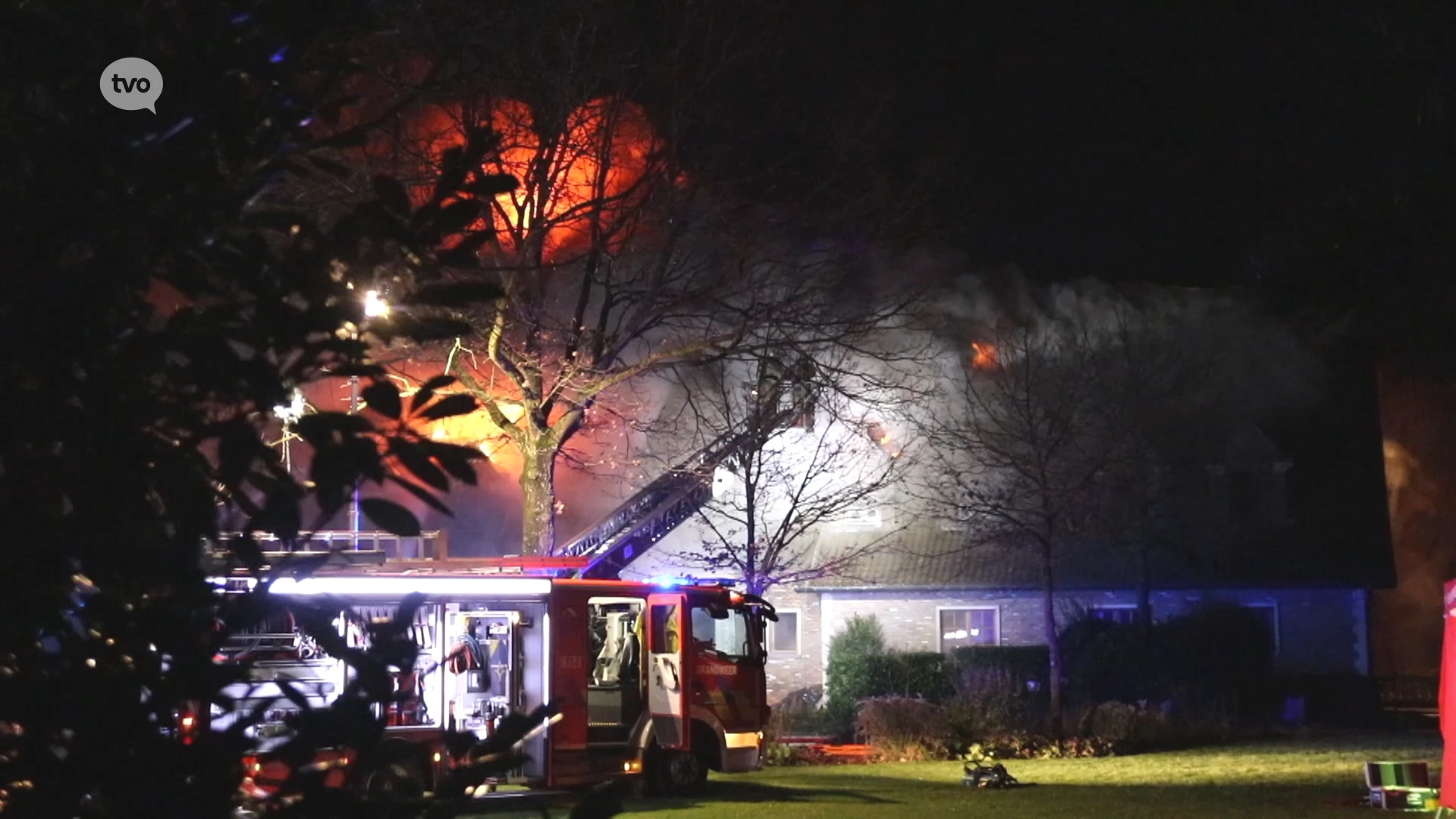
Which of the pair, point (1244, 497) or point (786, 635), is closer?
point (786, 635)

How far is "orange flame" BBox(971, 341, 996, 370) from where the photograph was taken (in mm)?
30750

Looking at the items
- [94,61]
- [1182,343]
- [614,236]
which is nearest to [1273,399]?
[1182,343]

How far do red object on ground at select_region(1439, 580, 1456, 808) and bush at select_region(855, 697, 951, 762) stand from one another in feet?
36.1

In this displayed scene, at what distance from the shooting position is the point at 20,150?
10.0ft

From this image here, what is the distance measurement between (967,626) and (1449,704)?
20.3 meters

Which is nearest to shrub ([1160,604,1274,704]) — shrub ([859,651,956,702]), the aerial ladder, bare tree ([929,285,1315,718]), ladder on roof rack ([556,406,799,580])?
bare tree ([929,285,1315,718])

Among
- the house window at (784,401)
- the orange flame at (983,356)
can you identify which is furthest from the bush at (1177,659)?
the house window at (784,401)

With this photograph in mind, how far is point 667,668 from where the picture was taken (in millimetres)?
17562

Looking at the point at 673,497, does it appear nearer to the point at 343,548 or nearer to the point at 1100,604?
the point at 1100,604

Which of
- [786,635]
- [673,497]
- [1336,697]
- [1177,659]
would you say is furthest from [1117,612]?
[673,497]

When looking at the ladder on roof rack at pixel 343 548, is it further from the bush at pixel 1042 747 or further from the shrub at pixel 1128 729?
the shrub at pixel 1128 729

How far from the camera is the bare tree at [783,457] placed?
956 inches

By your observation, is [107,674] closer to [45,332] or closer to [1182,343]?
[45,332]

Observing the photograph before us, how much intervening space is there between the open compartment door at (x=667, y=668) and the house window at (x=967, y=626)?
15.2m
